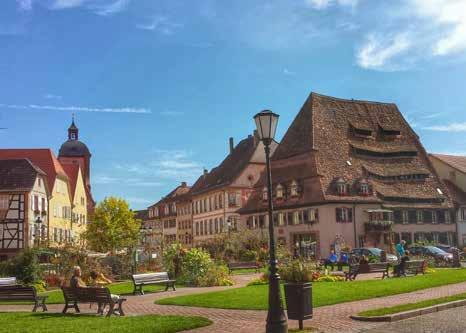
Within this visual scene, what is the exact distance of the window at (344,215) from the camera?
185 ft

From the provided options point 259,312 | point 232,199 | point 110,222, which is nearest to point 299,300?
point 259,312

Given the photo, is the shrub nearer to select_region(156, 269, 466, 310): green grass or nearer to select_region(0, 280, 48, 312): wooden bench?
select_region(0, 280, 48, 312): wooden bench

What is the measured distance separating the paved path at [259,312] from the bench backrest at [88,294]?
124cm

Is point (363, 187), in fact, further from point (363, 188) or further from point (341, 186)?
point (341, 186)

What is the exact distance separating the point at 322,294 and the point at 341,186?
3834 centimetres

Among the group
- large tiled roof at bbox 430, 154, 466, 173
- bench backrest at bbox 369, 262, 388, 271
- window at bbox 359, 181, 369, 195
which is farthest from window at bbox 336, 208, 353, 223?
bench backrest at bbox 369, 262, 388, 271

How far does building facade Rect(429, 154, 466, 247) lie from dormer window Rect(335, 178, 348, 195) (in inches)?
565

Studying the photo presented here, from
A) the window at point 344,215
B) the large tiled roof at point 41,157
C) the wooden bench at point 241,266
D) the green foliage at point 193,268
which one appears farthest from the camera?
the large tiled roof at point 41,157

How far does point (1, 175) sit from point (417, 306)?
49230mm

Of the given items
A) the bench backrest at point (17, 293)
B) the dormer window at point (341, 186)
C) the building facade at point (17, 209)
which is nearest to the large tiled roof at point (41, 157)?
the building facade at point (17, 209)

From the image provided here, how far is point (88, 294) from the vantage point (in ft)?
54.7

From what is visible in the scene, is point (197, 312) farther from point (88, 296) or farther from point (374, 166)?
point (374, 166)

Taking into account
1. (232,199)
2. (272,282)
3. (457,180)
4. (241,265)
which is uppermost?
(457,180)

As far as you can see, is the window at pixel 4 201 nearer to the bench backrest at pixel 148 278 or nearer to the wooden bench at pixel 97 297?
the bench backrest at pixel 148 278
